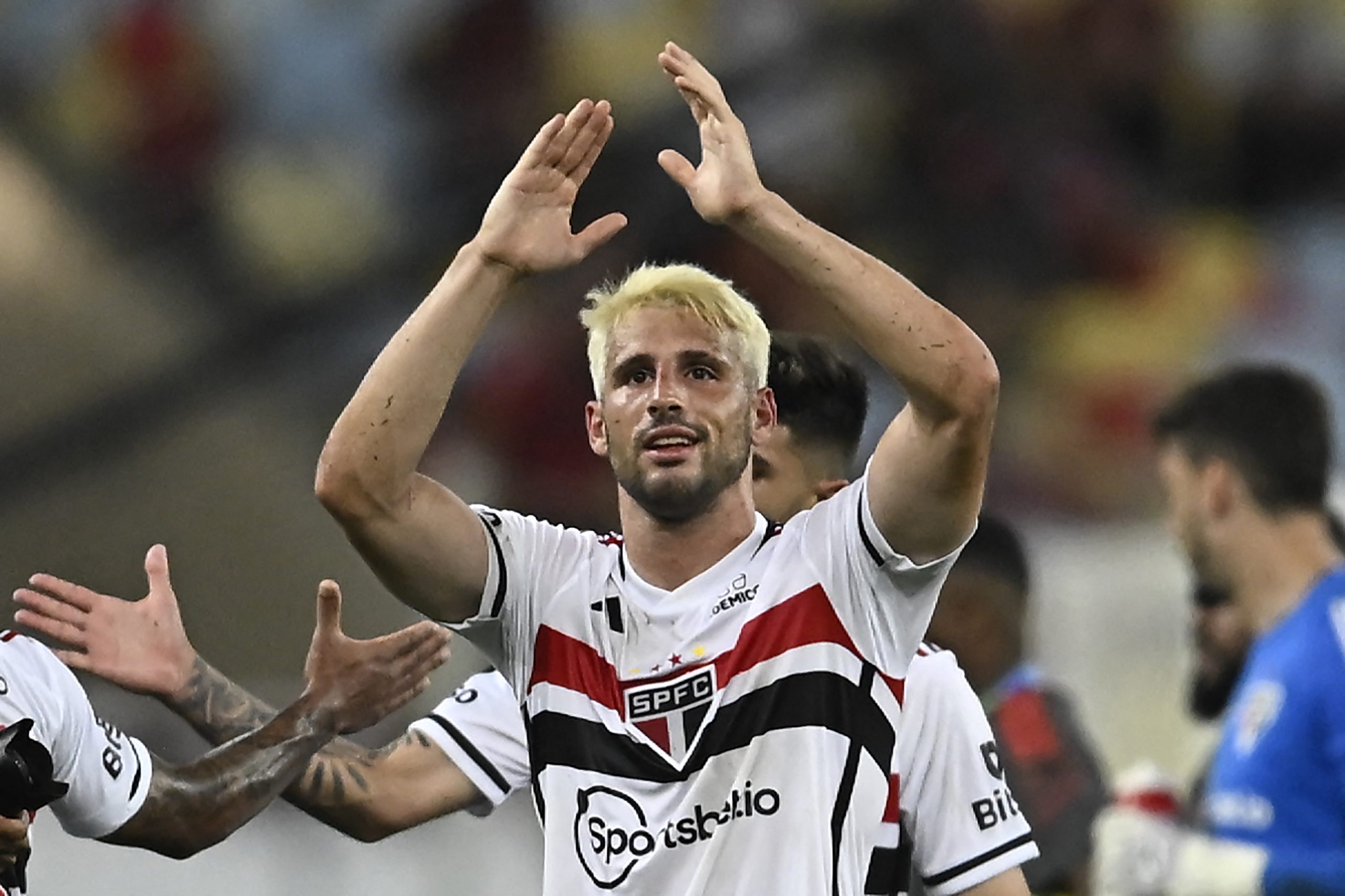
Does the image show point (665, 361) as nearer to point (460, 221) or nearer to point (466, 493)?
point (466, 493)

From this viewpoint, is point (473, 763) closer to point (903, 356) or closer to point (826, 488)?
point (826, 488)

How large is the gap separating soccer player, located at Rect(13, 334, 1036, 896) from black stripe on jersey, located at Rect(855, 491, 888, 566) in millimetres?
519

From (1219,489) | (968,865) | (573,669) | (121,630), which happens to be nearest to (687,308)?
(573,669)

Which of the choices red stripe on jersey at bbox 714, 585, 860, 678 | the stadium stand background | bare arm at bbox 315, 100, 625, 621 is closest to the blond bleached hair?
bare arm at bbox 315, 100, 625, 621

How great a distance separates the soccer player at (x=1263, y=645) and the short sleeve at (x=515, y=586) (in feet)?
4.55

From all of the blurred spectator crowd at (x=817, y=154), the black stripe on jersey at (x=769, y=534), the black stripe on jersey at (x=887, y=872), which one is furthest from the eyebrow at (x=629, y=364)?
the blurred spectator crowd at (x=817, y=154)

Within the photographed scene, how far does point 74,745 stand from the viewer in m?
3.05

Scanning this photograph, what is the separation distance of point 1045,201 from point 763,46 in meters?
1.61

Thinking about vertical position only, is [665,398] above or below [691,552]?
above

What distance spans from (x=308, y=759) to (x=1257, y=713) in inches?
70.3

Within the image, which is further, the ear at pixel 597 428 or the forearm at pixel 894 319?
the ear at pixel 597 428

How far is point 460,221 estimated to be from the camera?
28.3 ft

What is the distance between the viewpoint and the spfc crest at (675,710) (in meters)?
2.68

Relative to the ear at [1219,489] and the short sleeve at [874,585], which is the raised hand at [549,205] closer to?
the short sleeve at [874,585]
